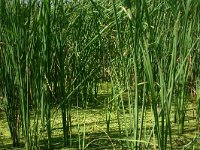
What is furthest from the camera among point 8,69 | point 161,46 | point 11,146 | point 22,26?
point 11,146

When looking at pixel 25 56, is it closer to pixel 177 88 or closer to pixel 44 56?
pixel 44 56

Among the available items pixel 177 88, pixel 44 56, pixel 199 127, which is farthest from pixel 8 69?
pixel 199 127

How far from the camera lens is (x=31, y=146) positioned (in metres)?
1.57

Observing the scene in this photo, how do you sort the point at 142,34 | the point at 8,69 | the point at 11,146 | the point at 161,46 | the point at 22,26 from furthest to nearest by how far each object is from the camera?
the point at 11,146 → the point at 8,69 → the point at 22,26 → the point at 161,46 → the point at 142,34

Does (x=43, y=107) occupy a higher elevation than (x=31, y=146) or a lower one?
higher

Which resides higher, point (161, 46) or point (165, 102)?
point (161, 46)

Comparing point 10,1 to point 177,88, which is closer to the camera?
point 10,1

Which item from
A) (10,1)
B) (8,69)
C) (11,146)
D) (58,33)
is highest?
(10,1)

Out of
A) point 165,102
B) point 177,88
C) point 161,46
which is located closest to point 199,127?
point 177,88

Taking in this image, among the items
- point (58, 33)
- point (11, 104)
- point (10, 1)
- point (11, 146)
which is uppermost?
point (10, 1)

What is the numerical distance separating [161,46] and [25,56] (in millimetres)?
559

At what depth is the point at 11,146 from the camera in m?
1.77

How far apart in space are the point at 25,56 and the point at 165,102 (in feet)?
2.48

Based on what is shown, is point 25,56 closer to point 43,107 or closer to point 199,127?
point 43,107
